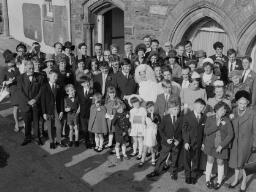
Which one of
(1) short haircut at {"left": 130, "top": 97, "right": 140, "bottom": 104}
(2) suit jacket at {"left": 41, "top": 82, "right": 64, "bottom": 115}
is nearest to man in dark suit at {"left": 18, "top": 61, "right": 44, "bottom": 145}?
(2) suit jacket at {"left": 41, "top": 82, "right": 64, "bottom": 115}

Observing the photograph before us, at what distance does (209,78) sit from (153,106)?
1.27m

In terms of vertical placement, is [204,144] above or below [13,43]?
below

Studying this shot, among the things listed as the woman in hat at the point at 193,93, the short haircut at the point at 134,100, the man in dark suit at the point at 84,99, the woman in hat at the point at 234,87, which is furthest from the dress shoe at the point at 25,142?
the woman in hat at the point at 234,87

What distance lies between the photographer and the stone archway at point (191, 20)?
8547 millimetres

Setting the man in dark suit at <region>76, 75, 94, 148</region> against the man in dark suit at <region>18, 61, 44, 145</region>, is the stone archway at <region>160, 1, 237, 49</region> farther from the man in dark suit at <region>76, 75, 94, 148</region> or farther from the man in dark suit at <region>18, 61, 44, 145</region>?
the man in dark suit at <region>18, 61, 44, 145</region>

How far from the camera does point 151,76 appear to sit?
7191mm

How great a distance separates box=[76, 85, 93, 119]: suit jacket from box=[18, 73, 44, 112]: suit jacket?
0.81 m

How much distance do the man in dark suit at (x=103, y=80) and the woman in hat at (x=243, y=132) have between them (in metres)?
2.75

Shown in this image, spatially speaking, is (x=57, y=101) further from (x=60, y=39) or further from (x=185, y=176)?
(x=60, y=39)

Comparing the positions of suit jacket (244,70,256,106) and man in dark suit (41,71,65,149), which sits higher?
suit jacket (244,70,256,106)

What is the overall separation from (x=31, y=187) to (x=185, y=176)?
2.52 meters

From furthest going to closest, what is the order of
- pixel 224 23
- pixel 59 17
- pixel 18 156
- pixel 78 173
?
pixel 59 17
pixel 224 23
pixel 18 156
pixel 78 173

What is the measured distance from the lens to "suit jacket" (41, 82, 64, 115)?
7250mm

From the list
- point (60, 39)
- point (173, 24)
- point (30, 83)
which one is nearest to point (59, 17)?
point (60, 39)
